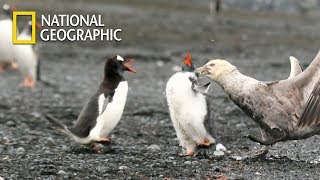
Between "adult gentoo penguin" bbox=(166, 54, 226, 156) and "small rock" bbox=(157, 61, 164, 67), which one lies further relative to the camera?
"small rock" bbox=(157, 61, 164, 67)

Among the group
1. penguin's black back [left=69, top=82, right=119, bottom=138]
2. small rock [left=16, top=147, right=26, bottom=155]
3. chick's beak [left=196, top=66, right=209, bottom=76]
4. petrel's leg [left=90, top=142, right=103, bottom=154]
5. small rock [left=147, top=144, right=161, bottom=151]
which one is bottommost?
small rock [left=16, top=147, right=26, bottom=155]

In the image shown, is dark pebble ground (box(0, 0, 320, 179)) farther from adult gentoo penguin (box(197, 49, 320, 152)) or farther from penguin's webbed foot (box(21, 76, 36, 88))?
adult gentoo penguin (box(197, 49, 320, 152))

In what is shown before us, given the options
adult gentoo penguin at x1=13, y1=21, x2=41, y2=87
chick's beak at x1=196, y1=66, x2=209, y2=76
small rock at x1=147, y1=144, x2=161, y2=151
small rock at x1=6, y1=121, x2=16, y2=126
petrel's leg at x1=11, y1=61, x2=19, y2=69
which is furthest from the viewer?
petrel's leg at x1=11, y1=61, x2=19, y2=69

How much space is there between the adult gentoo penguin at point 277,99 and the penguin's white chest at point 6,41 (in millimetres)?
8071

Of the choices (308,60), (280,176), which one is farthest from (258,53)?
(280,176)

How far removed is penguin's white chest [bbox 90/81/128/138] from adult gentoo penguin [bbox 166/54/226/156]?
2.16 feet

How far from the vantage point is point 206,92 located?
297 inches

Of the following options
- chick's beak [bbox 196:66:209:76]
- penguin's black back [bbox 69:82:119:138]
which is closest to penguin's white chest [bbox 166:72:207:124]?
chick's beak [bbox 196:66:209:76]

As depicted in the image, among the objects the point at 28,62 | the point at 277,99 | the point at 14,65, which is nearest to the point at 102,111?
the point at 277,99

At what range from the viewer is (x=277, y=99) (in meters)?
7.27

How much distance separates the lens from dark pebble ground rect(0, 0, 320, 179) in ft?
23.3

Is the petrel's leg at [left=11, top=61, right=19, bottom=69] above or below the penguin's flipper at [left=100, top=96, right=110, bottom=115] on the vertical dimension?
below

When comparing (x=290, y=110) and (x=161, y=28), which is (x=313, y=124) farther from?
(x=161, y=28)

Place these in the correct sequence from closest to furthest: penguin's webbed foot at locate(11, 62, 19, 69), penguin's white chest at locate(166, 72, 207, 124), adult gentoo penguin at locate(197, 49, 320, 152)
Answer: adult gentoo penguin at locate(197, 49, 320, 152) → penguin's white chest at locate(166, 72, 207, 124) → penguin's webbed foot at locate(11, 62, 19, 69)
